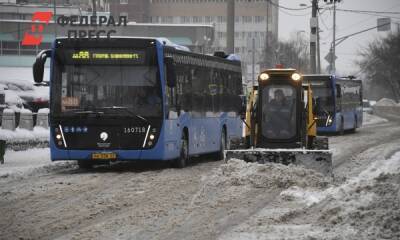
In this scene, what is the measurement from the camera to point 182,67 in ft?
77.7

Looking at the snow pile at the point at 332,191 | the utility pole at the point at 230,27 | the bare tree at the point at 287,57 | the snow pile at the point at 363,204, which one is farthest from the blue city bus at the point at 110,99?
the bare tree at the point at 287,57

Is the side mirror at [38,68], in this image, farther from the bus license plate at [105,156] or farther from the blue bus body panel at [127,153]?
the bus license plate at [105,156]

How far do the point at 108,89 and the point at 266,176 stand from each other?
5.52 metres

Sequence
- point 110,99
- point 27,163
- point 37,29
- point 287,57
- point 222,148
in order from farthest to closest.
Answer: point 37,29 → point 287,57 → point 222,148 → point 27,163 → point 110,99

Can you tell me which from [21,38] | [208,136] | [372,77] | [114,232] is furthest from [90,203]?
[372,77]

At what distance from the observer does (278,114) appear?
2117 cm

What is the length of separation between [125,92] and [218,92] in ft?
21.4

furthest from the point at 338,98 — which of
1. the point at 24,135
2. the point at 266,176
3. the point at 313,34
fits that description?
the point at 266,176

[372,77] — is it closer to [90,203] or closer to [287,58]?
[287,58]

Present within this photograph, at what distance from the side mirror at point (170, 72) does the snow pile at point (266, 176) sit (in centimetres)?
372

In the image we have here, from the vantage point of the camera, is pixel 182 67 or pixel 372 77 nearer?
pixel 182 67

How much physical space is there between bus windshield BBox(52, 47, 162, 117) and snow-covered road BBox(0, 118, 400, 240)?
1.56 metres

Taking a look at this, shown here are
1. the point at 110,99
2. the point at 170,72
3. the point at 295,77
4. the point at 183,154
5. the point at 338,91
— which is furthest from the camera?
the point at 338,91

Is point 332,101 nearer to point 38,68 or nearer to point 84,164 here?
point 84,164
